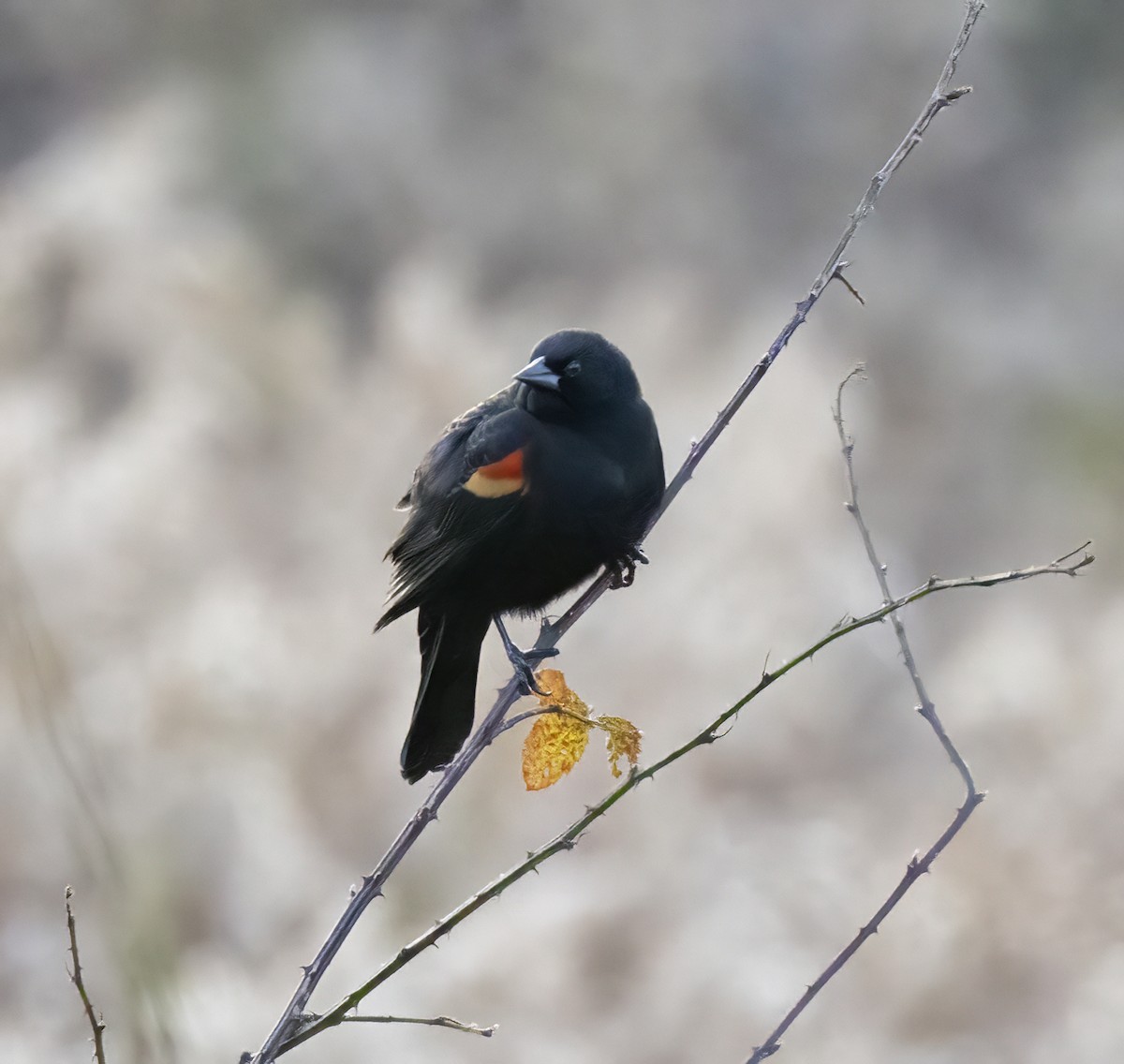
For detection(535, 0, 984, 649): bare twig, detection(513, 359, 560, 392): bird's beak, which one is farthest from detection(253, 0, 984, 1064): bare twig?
detection(513, 359, 560, 392): bird's beak

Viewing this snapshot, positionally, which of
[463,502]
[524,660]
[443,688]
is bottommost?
[524,660]

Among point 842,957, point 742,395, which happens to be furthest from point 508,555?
point 842,957

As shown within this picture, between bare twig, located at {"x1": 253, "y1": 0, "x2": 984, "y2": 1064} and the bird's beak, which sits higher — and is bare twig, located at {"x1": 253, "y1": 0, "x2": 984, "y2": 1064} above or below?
below

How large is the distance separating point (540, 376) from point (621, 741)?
2.80 feet

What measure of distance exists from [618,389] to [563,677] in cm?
80

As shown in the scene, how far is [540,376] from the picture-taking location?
2154 millimetres

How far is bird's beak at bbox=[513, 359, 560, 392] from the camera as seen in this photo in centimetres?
214

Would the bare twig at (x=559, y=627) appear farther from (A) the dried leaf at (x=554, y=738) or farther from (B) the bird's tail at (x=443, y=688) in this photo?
(B) the bird's tail at (x=443, y=688)

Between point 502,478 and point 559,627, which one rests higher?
point 502,478

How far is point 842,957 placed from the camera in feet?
4.36

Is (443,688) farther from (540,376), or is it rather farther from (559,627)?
(540,376)

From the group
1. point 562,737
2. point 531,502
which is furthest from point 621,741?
point 531,502

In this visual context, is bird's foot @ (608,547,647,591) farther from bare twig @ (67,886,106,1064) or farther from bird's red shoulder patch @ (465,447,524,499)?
bare twig @ (67,886,106,1064)

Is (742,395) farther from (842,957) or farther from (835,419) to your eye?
(842,957)
